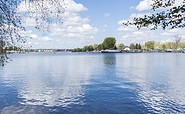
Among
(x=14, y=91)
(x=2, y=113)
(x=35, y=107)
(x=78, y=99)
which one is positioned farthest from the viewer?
(x=14, y=91)

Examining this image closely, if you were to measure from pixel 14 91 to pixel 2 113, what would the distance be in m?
11.1

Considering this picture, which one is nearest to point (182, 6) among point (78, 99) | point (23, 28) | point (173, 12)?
point (173, 12)

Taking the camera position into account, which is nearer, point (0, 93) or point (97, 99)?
point (97, 99)

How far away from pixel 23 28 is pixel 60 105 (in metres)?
15.4

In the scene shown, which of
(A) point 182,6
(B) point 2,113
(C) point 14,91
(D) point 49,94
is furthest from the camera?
(C) point 14,91

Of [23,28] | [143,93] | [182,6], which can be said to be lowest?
[143,93]

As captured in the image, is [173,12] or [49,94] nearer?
[173,12]

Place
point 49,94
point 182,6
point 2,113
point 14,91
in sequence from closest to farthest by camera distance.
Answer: point 182,6
point 2,113
point 49,94
point 14,91

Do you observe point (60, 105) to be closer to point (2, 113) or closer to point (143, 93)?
point (2, 113)

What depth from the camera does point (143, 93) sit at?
30.8 meters

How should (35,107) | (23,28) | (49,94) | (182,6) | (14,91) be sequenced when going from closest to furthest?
(182,6) → (23,28) → (35,107) → (49,94) → (14,91)

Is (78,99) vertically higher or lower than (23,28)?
lower

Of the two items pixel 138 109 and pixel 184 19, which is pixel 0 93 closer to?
pixel 138 109


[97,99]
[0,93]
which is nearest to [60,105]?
[97,99]
